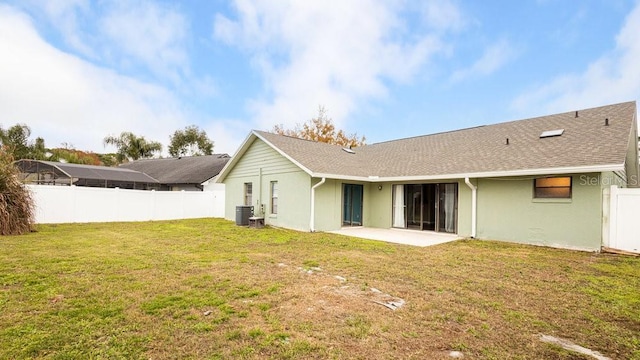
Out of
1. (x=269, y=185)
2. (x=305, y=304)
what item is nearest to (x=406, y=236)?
(x=269, y=185)

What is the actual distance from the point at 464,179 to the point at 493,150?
174 cm

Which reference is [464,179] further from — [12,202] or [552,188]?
[12,202]

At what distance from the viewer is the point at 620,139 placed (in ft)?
28.5

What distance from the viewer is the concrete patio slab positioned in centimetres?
987

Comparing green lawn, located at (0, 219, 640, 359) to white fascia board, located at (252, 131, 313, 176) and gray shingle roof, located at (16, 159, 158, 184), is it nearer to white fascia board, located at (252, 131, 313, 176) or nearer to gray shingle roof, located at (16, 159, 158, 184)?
white fascia board, located at (252, 131, 313, 176)

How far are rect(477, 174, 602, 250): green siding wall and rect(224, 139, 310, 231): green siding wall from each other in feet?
21.2

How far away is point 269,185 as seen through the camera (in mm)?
14172

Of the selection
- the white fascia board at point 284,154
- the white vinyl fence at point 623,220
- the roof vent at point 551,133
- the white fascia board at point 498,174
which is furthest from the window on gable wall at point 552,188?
the white fascia board at point 284,154

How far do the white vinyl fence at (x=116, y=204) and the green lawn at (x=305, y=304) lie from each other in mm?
5891

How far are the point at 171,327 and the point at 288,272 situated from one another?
2.67 m

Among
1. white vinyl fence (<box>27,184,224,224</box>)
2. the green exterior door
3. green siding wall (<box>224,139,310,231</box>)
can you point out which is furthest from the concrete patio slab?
white vinyl fence (<box>27,184,224,224</box>)

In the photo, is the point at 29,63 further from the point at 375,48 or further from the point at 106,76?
the point at 375,48

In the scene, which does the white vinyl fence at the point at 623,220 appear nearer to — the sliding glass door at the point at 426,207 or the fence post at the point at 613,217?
the fence post at the point at 613,217

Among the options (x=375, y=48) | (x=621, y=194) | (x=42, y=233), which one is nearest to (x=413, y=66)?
(x=375, y=48)
